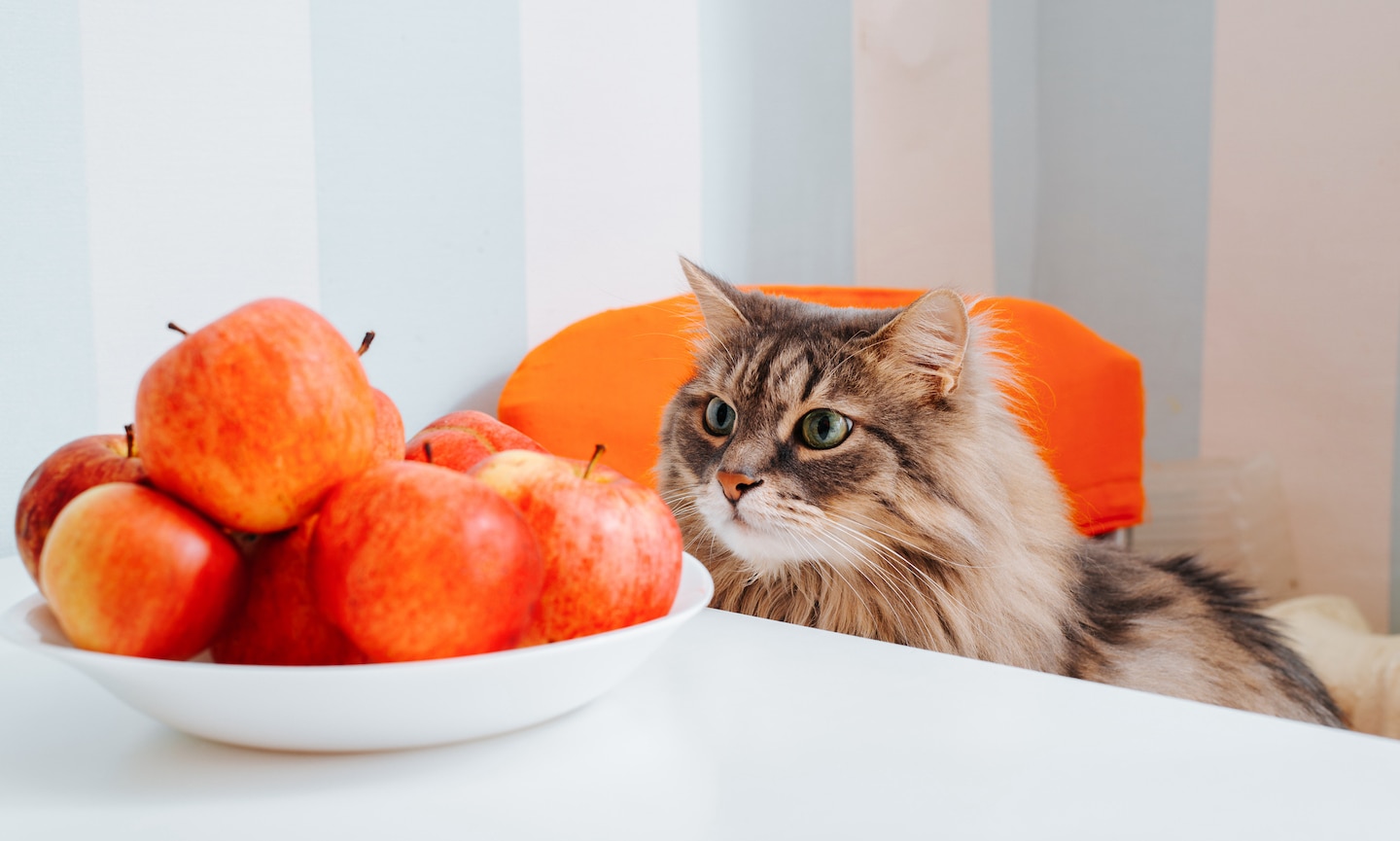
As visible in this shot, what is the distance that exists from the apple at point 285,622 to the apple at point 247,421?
0.07 feet

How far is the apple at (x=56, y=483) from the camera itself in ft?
1.81

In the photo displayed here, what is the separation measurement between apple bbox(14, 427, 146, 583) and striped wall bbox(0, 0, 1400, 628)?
27.4 inches

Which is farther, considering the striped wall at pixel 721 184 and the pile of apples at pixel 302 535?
the striped wall at pixel 721 184

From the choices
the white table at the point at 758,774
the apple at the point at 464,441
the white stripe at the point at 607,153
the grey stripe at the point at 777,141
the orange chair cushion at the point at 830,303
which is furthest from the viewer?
the grey stripe at the point at 777,141

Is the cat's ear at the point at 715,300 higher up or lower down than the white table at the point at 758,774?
higher up

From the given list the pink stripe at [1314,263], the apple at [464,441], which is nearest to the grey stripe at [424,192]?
the apple at [464,441]

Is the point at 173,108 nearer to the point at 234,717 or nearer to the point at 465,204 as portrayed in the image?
the point at 465,204

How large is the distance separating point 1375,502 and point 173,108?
9.28ft

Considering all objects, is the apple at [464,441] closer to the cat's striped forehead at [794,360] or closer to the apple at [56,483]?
the apple at [56,483]

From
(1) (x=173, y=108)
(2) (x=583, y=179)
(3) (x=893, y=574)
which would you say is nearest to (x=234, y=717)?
(3) (x=893, y=574)

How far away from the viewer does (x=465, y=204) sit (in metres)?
1.54

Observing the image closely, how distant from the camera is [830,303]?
187cm

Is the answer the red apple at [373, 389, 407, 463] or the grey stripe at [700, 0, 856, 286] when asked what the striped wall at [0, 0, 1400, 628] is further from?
the red apple at [373, 389, 407, 463]

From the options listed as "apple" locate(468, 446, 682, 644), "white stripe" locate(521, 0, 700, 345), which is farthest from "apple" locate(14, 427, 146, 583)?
"white stripe" locate(521, 0, 700, 345)
